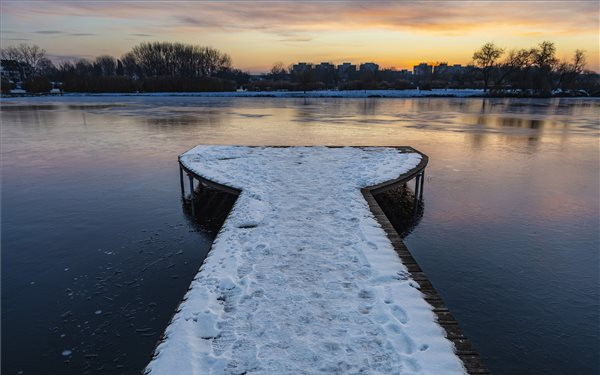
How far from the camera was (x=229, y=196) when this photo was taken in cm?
1105

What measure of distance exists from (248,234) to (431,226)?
477cm

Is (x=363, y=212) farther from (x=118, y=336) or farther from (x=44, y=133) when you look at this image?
(x=44, y=133)

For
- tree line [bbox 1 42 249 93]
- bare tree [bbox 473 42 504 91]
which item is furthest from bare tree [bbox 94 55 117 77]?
bare tree [bbox 473 42 504 91]

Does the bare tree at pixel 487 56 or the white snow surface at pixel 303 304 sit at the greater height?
the bare tree at pixel 487 56

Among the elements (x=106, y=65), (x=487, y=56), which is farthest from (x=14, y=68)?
(x=487, y=56)

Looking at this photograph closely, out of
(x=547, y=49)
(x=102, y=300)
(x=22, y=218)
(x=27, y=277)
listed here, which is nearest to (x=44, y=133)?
(x=22, y=218)

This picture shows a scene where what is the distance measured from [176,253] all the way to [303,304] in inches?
162

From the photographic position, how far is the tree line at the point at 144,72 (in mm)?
71812

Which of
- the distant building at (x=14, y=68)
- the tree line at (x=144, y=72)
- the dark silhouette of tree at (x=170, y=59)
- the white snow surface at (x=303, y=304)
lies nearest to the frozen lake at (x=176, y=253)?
the white snow surface at (x=303, y=304)

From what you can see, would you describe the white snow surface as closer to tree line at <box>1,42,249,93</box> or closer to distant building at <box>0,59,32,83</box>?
tree line at <box>1,42,249,93</box>

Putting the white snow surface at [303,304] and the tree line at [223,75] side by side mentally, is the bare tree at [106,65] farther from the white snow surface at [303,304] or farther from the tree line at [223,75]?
the white snow surface at [303,304]

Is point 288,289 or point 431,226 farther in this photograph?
point 431,226

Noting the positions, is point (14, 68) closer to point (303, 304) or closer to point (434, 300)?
point (303, 304)

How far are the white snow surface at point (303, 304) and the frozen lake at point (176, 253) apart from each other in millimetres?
1390
